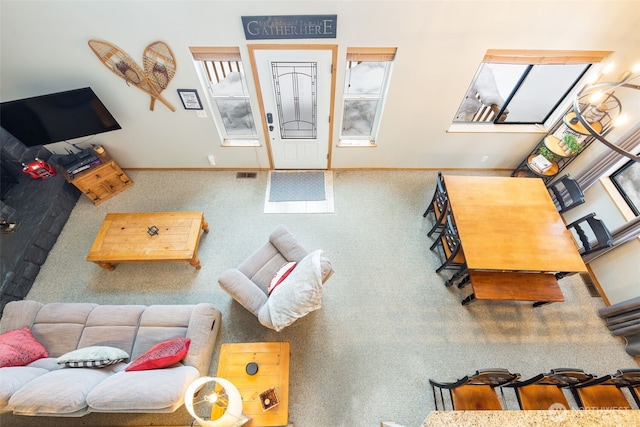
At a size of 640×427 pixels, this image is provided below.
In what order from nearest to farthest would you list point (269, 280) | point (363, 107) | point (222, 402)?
point (222, 402), point (269, 280), point (363, 107)

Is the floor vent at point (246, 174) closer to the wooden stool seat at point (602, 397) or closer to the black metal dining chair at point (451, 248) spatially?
the black metal dining chair at point (451, 248)

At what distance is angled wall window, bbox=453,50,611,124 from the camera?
10.1 ft

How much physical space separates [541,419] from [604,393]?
150cm

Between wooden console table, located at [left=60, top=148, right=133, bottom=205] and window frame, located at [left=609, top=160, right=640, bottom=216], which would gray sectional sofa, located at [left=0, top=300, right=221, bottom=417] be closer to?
wooden console table, located at [left=60, top=148, right=133, bottom=205]

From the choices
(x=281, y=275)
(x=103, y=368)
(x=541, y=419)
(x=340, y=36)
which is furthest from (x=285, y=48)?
(x=541, y=419)

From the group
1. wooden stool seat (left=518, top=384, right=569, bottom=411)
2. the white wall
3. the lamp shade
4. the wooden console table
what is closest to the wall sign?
the white wall

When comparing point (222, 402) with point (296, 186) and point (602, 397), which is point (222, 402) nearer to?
point (296, 186)

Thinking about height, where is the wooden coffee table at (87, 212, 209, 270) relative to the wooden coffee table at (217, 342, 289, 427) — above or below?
above

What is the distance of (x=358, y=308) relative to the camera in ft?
10.7

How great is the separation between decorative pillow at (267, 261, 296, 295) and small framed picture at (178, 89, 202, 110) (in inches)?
91.4

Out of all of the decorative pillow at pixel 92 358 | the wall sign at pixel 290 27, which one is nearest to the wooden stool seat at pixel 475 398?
the decorative pillow at pixel 92 358

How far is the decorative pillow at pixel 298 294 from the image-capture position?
2.36m

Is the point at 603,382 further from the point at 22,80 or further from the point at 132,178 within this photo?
the point at 22,80

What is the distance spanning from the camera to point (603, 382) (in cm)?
240
